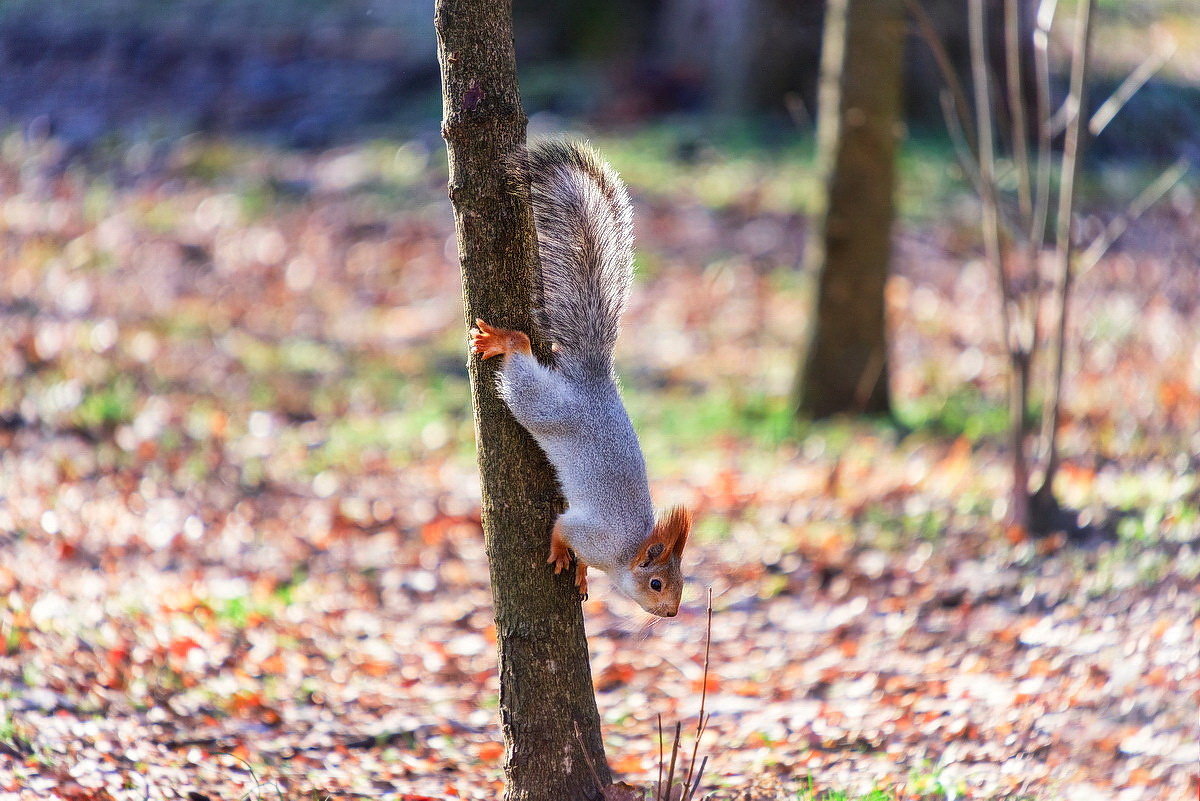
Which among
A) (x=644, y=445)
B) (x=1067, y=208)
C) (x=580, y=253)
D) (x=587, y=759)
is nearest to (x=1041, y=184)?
(x=1067, y=208)

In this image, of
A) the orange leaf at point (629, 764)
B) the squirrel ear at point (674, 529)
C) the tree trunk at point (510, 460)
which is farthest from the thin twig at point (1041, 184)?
the tree trunk at point (510, 460)

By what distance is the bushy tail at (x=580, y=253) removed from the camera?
9.33ft

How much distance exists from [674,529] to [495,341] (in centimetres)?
69

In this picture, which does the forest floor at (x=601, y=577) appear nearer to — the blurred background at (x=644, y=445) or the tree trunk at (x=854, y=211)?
the blurred background at (x=644, y=445)

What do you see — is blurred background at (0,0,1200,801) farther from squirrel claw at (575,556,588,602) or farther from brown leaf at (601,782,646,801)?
squirrel claw at (575,556,588,602)

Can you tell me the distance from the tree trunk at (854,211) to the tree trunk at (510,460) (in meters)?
Result: 3.83

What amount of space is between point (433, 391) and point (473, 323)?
4871 mm

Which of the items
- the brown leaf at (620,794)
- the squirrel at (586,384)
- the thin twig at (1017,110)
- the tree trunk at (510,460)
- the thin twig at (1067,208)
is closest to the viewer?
the tree trunk at (510,460)

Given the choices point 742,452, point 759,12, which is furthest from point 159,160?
point 742,452

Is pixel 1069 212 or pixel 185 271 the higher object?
pixel 185 271

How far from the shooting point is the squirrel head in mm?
2984

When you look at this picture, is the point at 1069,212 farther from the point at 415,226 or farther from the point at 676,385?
the point at 415,226

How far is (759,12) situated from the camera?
11.5 meters

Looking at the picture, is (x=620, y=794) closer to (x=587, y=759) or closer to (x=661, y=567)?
(x=587, y=759)
